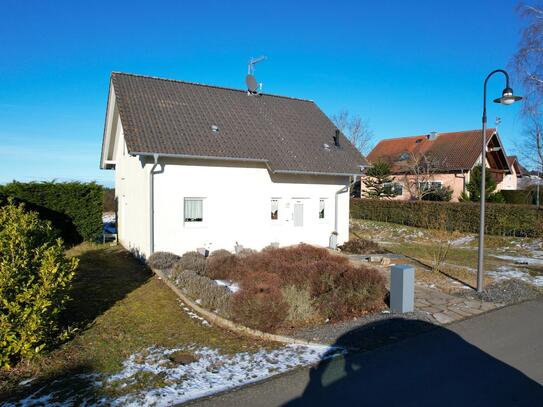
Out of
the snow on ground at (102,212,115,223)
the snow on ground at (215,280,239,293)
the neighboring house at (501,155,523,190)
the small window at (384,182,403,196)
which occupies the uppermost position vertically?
the neighboring house at (501,155,523,190)

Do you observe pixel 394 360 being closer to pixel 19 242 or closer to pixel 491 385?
pixel 491 385

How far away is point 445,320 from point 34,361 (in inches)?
285

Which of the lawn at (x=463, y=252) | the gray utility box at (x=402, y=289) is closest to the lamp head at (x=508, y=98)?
the gray utility box at (x=402, y=289)

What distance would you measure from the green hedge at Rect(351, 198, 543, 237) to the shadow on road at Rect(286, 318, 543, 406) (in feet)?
43.7

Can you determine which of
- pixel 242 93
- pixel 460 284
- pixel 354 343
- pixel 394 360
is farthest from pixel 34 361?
pixel 242 93

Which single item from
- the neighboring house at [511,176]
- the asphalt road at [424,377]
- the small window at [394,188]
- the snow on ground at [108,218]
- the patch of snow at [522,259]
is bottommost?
the patch of snow at [522,259]

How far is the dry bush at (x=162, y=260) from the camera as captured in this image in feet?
39.7

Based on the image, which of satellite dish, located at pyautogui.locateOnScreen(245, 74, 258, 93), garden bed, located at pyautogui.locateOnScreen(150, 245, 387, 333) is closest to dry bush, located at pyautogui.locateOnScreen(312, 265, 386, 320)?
garden bed, located at pyautogui.locateOnScreen(150, 245, 387, 333)

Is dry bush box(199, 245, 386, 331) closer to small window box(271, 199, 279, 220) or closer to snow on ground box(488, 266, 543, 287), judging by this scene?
small window box(271, 199, 279, 220)

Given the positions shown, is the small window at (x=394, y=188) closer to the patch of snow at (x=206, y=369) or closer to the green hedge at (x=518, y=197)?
the green hedge at (x=518, y=197)

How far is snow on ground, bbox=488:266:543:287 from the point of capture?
11.8 m

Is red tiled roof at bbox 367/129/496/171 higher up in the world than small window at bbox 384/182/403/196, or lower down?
higher up

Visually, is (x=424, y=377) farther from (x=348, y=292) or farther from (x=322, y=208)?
(x=322, y=208)

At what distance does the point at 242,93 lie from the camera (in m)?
18.9
